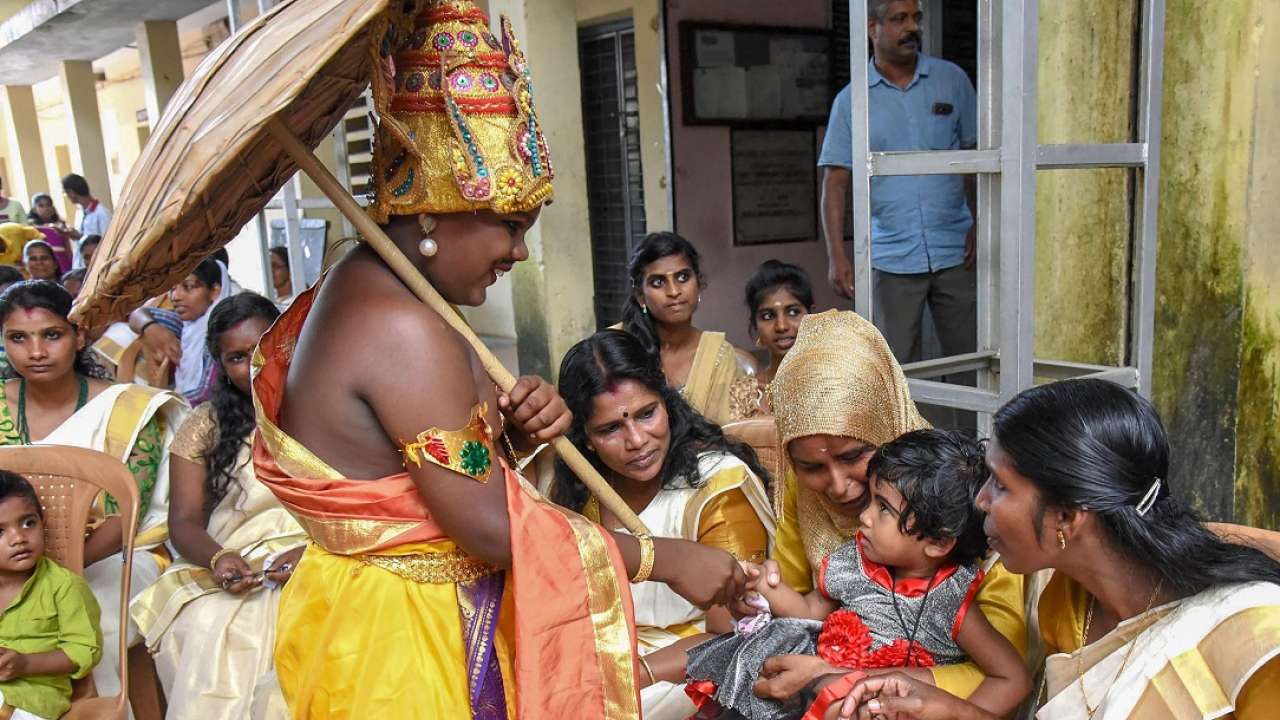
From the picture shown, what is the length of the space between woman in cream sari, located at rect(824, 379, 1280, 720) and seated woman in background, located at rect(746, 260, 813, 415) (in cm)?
237

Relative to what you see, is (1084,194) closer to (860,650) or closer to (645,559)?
(860,650)

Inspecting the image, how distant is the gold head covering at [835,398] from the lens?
7.89 ft

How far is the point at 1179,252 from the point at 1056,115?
0.68m

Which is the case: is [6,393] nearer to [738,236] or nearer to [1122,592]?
[1122,592]

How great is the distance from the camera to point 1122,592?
179 centimetres

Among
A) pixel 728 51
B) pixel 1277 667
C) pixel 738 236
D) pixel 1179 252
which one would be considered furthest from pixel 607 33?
pixel 1277 667

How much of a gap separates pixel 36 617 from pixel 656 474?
194 centimetres

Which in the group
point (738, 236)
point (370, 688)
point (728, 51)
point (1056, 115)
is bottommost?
point (370, 688)

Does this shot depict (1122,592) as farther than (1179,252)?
No

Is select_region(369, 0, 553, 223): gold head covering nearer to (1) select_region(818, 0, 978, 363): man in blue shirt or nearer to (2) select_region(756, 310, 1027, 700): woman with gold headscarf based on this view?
(2) select_region(756, 310, 1027, 700): woman with gold headscarf

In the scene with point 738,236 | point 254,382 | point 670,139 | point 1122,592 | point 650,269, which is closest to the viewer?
point 1122,592

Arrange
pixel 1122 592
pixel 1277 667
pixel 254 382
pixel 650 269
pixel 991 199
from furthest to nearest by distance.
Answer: pixel 650 269
pixel 991 199
pixel 254 382
pixel 1122 592
pixel 1277 667

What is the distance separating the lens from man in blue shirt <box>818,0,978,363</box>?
14.8 feet

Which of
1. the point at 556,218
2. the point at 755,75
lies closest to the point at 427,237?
the point at 556,218
